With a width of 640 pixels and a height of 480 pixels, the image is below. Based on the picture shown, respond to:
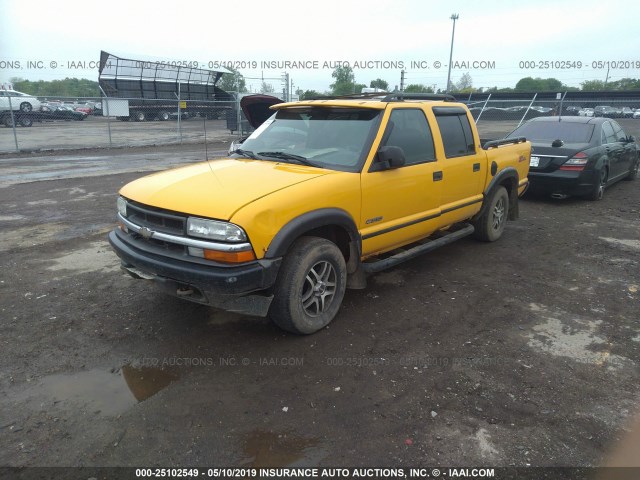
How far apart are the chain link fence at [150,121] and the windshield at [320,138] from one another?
41.8ft

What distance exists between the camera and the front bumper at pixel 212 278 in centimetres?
321

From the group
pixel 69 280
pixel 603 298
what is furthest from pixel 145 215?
pixel 603 298

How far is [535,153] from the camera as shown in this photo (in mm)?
8617

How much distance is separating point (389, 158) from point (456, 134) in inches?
65.0

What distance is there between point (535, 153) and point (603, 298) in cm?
471

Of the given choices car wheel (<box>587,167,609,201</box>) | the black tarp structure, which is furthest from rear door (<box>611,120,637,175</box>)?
the black tarp structure

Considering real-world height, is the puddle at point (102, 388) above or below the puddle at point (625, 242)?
below

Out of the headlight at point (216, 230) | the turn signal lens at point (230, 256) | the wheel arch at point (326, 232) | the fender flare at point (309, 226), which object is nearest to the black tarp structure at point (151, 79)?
the wheel arch at point (326, 232)

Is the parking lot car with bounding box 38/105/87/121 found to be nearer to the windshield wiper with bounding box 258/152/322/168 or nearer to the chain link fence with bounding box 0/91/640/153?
the chain link fence with bounding box 0/91/640/153

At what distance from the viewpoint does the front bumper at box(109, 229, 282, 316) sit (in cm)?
321

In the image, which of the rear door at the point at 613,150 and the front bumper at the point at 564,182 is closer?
the front bumper at the point at 564,182

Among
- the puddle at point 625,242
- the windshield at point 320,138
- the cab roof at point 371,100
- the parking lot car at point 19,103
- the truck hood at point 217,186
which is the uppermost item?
the parking lot car at point 19,103

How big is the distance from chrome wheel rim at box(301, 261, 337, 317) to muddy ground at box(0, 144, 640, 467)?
232mm

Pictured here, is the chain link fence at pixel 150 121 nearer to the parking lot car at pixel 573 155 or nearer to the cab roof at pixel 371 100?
the parking lot car at pixel 573 155
